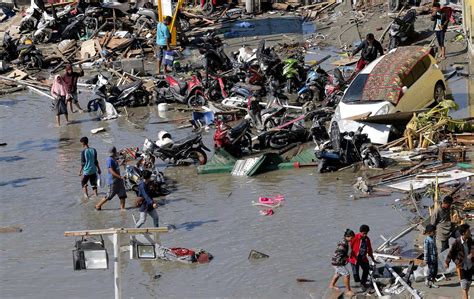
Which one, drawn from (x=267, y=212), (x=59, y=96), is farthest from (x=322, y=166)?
(x=59, y=96)

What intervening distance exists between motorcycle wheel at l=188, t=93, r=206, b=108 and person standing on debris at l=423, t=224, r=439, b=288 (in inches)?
556

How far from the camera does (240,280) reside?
16641 mm

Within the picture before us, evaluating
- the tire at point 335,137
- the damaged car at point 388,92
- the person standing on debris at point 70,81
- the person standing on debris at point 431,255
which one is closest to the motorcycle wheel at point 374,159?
the tire at point 335,137

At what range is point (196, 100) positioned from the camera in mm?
28969

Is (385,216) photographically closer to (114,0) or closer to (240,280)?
(240,280)

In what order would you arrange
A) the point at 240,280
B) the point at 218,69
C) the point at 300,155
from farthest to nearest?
the point at 218,69
the point at 300,155
the point at 240,280

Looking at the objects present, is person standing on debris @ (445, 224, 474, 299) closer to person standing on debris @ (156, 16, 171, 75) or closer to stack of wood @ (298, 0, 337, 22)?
person standing on debris @ (156, 16, 171, 75)

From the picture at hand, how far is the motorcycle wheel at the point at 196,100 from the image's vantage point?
28.9 metres

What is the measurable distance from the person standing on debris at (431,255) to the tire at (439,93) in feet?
35.9

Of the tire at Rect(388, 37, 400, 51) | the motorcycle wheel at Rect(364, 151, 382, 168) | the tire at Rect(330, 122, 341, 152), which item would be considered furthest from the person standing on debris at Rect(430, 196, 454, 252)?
the tire at Rect(388, 37, 400, 51)

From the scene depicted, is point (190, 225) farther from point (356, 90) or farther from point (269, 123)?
point (356, 90)

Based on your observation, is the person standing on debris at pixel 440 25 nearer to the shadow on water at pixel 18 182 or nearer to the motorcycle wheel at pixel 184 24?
the motorcycle wheel at pixel 184 24

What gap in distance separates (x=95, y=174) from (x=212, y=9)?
833 inches

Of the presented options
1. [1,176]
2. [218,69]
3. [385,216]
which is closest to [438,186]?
[385,216]
